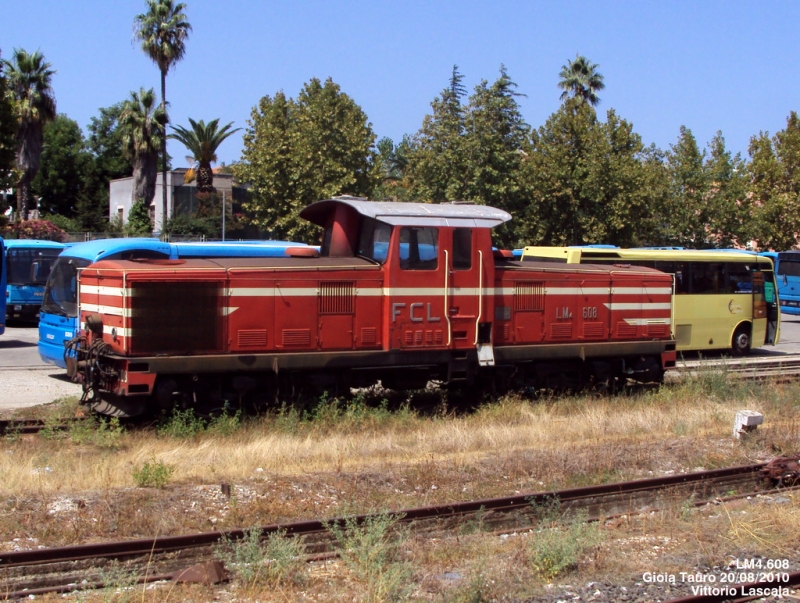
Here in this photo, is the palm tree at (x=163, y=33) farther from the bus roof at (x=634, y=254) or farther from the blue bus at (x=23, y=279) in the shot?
the bus roof at (x=634, y=254)

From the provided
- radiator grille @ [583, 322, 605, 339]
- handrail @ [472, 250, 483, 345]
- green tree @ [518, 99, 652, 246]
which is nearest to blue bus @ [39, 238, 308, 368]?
handrail @ [472, 250, 483, 345]

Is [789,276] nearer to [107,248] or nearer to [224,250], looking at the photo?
[224,250]

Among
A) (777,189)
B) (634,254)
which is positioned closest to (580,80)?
(777,189)

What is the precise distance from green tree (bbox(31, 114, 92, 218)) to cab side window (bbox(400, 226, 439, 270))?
2302 inches

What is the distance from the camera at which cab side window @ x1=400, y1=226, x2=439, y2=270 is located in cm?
1241

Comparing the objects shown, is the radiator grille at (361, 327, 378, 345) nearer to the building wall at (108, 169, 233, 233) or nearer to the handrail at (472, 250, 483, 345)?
the handrail at (472, 250, 483, 345)

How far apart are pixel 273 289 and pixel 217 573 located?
233 inches

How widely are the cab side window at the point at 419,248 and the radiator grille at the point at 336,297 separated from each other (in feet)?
2.82

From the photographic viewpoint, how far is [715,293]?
2131 cm

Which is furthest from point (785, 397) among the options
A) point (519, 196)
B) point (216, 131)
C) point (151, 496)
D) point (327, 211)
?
point (216, 131)

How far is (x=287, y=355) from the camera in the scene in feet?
39.4

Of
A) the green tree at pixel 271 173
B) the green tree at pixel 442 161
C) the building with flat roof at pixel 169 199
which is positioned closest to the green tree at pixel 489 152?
the green tree at pixel 442 161

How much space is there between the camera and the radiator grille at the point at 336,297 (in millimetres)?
12219

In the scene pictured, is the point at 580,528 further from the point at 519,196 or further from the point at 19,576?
the point at 519,196
